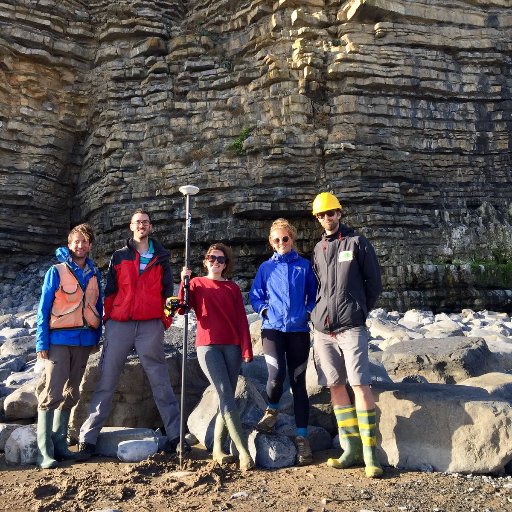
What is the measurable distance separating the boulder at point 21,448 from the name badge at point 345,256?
2.95m

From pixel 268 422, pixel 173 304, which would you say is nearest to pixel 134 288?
pixel 173 304

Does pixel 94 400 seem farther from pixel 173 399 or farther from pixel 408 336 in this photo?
pixel 408 336

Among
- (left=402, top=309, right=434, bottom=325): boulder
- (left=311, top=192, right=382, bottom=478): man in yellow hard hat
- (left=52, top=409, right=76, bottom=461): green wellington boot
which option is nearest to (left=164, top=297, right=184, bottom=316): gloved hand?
(left=311, top=192, right=382, bottom=478): man in yellow hard hat

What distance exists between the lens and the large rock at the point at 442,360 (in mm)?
5738

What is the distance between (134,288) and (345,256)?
6.14ft

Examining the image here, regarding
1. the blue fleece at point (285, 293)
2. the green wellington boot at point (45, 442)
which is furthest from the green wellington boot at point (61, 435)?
the blue fleece at point (285, 293)

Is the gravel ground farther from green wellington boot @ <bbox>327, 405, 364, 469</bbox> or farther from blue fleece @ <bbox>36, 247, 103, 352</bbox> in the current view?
blue fleece @ <bbox>36, 247, 103, 352</bbox>

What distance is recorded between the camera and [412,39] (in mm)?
16750

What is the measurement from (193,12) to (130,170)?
23.2ft

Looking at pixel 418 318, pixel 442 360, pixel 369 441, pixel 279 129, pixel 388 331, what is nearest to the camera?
pixel 369 441

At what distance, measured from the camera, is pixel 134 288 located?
4.56m

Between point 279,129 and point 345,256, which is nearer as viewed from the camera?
point 345,256

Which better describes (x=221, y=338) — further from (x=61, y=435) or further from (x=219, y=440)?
(x=61, y=435)

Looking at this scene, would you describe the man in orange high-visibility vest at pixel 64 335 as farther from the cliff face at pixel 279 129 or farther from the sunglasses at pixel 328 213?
the cliff face at pixel 279 129
